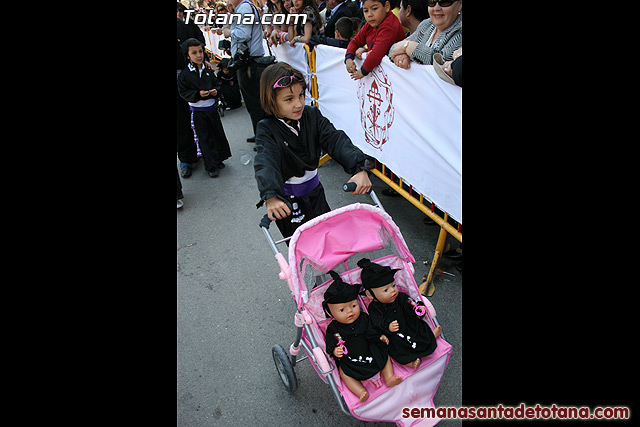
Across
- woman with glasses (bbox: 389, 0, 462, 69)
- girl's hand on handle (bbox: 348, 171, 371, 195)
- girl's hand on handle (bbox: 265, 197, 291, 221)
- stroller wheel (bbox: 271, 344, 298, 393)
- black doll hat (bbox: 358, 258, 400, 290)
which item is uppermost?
woman with glasses (bbox: 389, 0, 462, 69)

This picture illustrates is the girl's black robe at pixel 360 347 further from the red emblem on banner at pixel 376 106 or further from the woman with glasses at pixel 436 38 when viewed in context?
the red emblem on banner at pixel 376 106

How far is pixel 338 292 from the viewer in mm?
2172

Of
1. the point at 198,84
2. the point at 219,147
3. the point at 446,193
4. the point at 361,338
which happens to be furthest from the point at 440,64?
the point at 219,147

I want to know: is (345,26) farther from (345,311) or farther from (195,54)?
(345,311)

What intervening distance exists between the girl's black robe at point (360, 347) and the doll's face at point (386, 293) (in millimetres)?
139

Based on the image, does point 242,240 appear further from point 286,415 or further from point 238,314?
point 286,415

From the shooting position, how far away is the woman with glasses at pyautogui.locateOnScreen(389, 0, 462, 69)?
2.70 m

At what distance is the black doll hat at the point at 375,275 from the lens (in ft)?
7.29

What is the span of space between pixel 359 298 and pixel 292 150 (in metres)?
1.03

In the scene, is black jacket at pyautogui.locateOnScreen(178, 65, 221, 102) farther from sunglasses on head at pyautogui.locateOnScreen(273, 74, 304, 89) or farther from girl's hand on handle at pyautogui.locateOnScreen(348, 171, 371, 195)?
girl's hand on handle at pyautogui.locateOnScreen(348, 171, 371, 195)

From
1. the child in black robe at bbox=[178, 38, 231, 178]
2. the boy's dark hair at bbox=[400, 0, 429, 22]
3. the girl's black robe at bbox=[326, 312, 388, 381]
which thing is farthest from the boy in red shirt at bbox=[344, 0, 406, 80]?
the girl's black robe at bbox=[326, 312, 388, 381]

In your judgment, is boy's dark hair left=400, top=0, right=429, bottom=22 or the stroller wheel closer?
the stroller wheel

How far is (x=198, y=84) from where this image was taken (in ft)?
16.0

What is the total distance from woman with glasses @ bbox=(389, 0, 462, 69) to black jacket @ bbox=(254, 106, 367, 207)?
951mm
